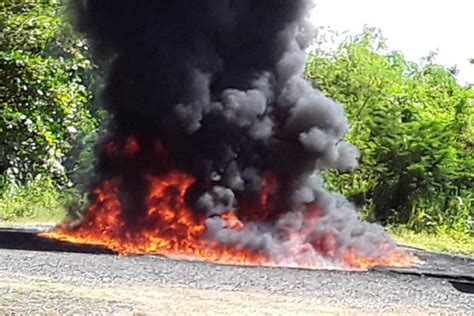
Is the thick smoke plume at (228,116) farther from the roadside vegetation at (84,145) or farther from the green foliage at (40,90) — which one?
the green foliage at (40,90)

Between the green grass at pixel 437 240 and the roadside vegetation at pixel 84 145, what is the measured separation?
0.03 meters

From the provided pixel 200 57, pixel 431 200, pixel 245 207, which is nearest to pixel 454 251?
pixel 431 200

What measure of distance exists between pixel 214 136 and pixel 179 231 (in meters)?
1.60

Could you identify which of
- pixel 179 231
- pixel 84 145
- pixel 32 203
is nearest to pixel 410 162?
pixel 84 145

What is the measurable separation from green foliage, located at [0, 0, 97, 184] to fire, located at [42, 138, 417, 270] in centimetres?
438

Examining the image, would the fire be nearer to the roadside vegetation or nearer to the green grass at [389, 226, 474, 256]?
the roadside vegetation

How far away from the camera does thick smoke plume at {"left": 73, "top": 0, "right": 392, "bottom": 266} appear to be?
14.2 metres

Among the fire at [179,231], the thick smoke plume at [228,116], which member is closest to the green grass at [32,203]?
the fire at [179,231]

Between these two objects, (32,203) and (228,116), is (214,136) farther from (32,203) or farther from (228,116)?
(32,203)

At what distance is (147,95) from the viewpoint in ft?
47.3

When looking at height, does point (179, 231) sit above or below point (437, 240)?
below

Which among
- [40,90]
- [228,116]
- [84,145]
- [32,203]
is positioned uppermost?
[40,90]

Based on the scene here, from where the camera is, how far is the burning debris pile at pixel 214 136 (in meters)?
14.1

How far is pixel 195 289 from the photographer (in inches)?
359
